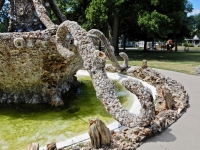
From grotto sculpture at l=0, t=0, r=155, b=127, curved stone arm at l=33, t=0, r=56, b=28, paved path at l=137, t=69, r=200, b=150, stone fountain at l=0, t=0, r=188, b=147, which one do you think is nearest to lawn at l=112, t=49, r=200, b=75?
stone fountain at l=0, t=0, r=188, b=147

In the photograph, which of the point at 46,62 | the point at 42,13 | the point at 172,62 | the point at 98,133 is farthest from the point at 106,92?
the point at 172,62

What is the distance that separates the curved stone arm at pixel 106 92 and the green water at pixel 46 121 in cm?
101

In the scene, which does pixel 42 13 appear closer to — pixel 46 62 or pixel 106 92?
pixel 46 62

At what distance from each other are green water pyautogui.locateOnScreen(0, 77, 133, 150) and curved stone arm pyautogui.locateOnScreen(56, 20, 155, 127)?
1.01 meters

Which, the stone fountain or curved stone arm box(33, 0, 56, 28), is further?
curved stone arm box(33, 0, 56, 28)

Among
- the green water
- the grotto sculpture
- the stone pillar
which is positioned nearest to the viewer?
the stone pillar

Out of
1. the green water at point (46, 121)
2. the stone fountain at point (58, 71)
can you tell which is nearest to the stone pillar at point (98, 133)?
the stone fountain at point (58, 71)

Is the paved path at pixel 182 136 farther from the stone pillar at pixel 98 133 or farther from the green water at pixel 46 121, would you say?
the green water at pixel 46 121

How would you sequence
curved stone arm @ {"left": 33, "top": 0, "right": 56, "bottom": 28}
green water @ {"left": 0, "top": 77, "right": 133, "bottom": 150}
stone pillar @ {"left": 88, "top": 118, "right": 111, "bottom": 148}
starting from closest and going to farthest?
stone pillar @ {"left": 88, "top": 118, "right": 111, "bottom": 148}, green water @ {"left": 0, "top": 77, "right": 133, "bottom": 150}, curved stone arm @ {"left": 33, "top": 0, "right": 56, "bottom": 28}

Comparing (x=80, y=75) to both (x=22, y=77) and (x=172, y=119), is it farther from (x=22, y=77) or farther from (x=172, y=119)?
(x=172, y=119)

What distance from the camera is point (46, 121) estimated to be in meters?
4.94

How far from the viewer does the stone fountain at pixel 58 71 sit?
3.61 meters

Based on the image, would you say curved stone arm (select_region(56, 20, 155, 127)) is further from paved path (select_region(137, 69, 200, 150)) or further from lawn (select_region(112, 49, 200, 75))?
lawn (select_region(112, 49, 200, 75))

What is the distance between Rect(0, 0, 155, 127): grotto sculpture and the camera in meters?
3.71
